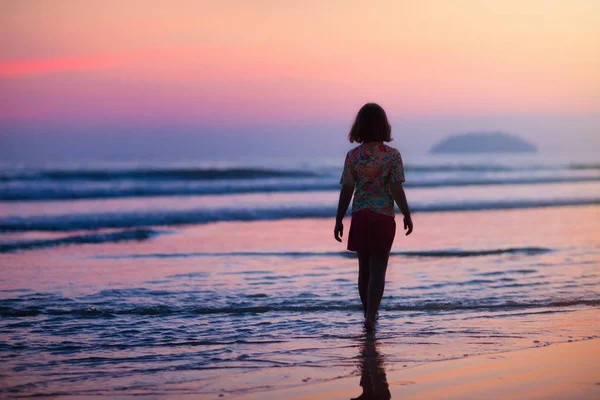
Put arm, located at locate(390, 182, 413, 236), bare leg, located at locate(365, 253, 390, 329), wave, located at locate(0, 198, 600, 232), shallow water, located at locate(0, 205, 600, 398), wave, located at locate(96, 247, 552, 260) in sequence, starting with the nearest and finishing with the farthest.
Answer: shallow water, located at locate(0, 205, 600, 398), arm, located at locate(390, 182, 413, 236), bare leg, located at locate(365, 253, 390, 329), wave, located at locate(96, 247, 552, 260), wave, located at locate(0, 198, 600, 232)

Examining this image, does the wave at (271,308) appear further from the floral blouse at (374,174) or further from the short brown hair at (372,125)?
the short brown hair at (372,125)

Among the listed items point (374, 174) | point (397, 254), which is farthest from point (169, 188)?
point (374, 174)

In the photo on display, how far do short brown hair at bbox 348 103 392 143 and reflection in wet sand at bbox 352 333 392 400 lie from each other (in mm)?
1406

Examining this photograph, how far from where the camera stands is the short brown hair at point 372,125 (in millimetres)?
5285

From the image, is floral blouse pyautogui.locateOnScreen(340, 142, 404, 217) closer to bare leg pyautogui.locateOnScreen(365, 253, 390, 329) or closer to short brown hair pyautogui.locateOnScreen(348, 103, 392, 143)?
short brown hair pyautogui.locateOnScreen(348, 103, 392, 143)

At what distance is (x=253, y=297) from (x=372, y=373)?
9.31 feet

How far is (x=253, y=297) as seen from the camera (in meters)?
6.88

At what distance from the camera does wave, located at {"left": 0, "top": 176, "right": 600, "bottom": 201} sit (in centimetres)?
2275

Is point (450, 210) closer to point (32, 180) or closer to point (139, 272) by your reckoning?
point (139, 272)

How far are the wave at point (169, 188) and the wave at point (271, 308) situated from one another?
1638 cm

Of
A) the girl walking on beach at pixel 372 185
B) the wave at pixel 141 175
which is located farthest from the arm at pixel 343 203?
the wave at pixel 141 175

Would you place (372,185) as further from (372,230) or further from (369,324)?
(369,324)

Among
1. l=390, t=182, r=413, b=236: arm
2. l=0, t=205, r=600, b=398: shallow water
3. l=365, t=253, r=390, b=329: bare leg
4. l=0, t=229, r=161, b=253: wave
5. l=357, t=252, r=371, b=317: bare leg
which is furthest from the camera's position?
l=0, t=229, r=161, b=253: wave

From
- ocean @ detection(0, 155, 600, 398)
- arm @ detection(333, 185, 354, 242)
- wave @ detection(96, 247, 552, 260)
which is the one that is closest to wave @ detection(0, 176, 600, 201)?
ocean @ detection(0, 155, 600, 398)
